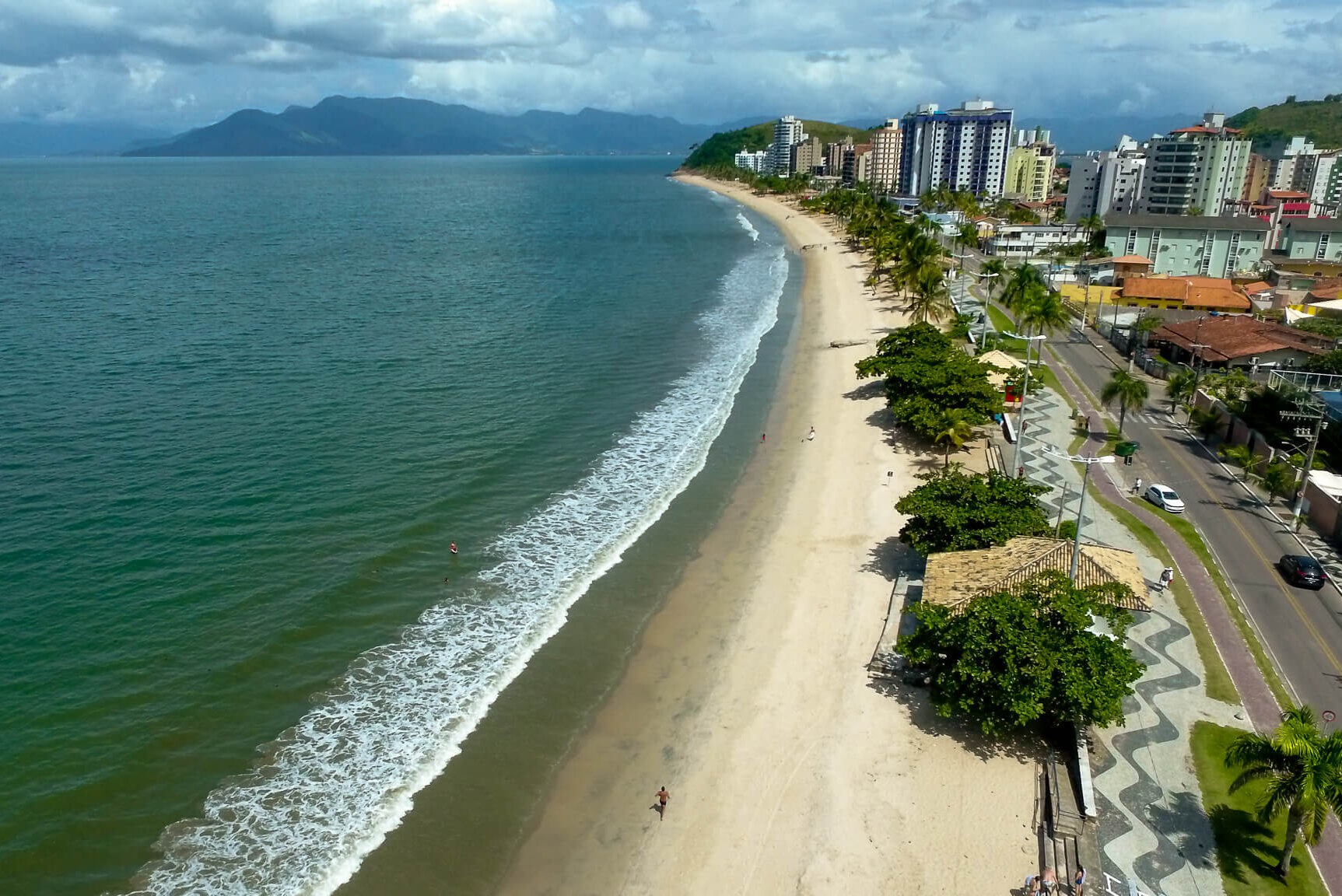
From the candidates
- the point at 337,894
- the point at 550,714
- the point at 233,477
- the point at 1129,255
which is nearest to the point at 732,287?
the point at 1129,255

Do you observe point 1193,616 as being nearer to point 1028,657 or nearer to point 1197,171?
point 1028,657

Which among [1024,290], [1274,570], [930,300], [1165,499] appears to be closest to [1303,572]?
[1274,570]

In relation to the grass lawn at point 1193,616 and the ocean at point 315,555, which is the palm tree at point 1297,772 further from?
the ocean at point 315,555

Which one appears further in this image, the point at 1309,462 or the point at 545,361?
the point at 545,361

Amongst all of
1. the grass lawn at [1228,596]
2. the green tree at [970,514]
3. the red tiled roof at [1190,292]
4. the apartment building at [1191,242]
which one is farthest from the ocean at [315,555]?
the apartment building at [1191,242]

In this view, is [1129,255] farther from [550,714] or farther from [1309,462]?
[550,714]
